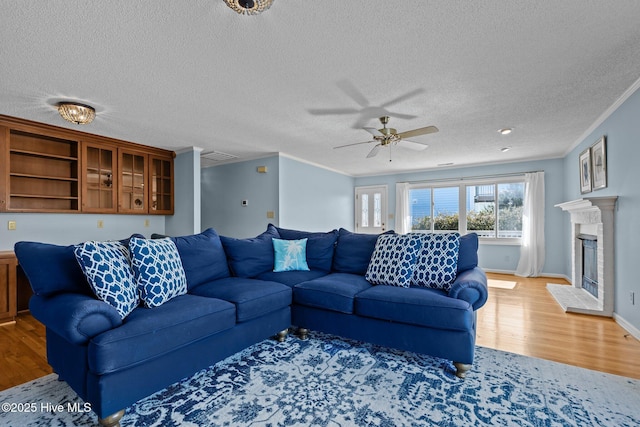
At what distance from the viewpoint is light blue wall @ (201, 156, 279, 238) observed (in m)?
5.41

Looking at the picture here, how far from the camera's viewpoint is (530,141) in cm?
455

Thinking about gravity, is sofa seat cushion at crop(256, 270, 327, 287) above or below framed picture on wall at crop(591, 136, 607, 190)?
below

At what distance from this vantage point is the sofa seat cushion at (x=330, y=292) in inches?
96.6

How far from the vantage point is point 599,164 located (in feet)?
12.1

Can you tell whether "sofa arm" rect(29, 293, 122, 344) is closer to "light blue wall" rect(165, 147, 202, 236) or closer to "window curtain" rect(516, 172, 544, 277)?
"light blue wall" rect(165, 147, 202, 236)

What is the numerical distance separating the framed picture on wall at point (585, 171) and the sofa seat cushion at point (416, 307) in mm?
3365

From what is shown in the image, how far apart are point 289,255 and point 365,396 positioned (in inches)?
66.5

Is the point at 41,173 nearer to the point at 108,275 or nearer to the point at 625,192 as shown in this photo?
the point at 108,275

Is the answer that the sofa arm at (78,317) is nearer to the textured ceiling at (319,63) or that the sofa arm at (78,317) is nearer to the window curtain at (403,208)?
the textured ceiling at (319,63)

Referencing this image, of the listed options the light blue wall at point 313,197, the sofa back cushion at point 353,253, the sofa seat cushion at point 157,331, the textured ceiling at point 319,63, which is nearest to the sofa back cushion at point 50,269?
the sofa seat cushion at point 157,331

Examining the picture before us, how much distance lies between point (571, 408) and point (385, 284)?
138 cm

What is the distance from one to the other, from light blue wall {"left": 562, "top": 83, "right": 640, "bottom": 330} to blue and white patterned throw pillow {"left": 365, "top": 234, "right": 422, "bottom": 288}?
2.14 meters

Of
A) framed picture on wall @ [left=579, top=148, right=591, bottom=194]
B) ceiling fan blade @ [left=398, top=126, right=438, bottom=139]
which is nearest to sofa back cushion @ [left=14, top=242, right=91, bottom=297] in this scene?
ceiling fan blade @ [left=398, top=126, right=438, bottom=139]

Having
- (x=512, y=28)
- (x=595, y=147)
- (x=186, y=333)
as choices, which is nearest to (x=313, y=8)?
(x=512, y=28)
